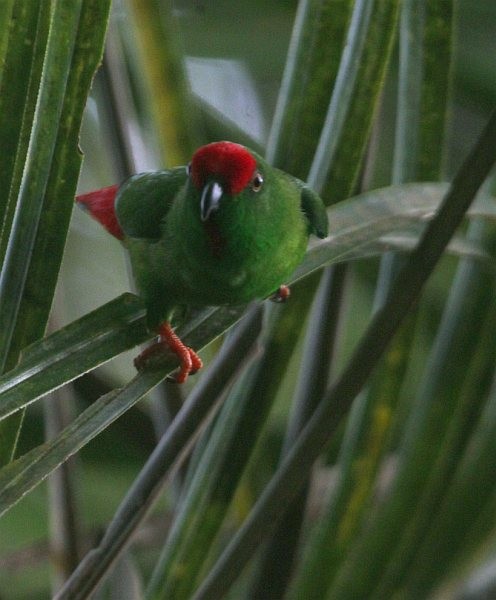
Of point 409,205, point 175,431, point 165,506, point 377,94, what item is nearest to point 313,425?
point 175,431

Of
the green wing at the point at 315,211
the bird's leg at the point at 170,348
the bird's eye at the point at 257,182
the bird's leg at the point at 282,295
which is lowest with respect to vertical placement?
the bird's leg at the point at 282,295

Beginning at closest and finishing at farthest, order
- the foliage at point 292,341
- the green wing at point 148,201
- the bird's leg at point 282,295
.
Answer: the foliage at point 292,341 < the green wing at point 148,201 < the bird's leg at point 282,295

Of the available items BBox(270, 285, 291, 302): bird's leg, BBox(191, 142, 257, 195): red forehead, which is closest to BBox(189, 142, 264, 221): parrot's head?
BBox(191, 142, 257, 195): red forehead

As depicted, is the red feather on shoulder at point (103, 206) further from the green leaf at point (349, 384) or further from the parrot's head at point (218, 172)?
the green leaf at point (349, 384)

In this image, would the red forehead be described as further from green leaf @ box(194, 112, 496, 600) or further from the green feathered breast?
green leaf @ box(194, 112, 496, 600)

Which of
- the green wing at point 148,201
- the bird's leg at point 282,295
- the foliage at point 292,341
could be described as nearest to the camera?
the foliage at point 292,341

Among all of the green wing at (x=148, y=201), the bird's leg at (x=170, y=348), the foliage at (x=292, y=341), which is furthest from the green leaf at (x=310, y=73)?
the bird's leg at (x=170, y=348)

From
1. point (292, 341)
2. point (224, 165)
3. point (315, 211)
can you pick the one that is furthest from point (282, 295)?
point (224, 165)
